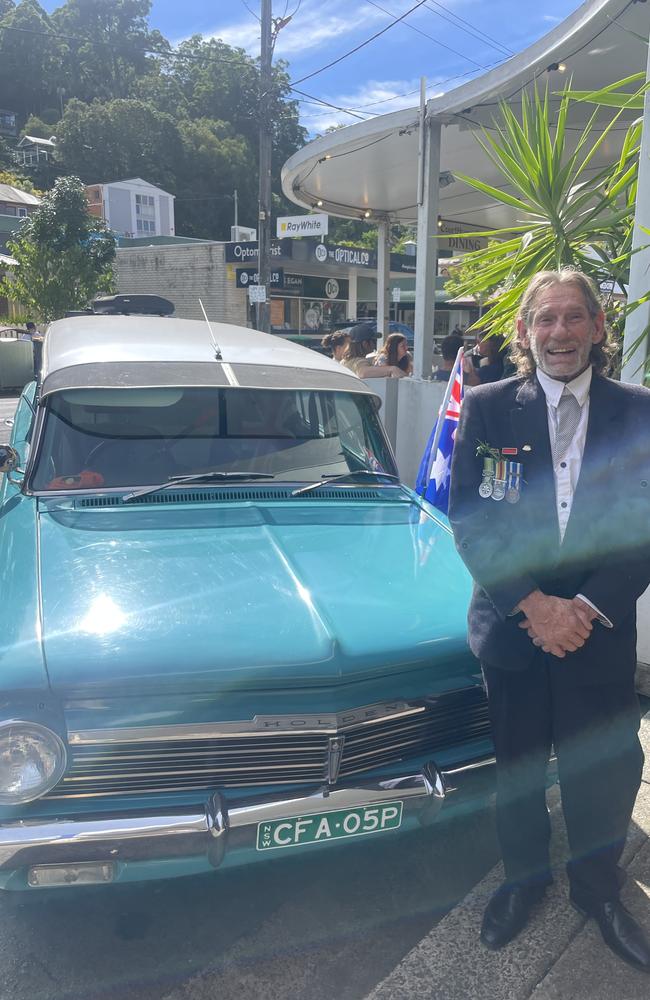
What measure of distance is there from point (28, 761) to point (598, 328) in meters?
2.07

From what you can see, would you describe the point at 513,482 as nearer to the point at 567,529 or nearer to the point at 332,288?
the point at 567,529

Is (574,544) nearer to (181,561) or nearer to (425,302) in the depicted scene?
(181,561)

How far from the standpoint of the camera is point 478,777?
253 cm

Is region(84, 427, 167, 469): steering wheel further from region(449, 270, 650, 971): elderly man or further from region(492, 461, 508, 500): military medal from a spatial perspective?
region(492, 461, 508, 500): military medal

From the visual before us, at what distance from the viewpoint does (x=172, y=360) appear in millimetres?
3775

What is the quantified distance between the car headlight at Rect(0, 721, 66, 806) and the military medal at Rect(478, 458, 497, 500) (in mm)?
1403

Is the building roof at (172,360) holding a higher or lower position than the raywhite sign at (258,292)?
lower

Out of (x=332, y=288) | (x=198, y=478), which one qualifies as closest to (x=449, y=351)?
(x=198, y=478)

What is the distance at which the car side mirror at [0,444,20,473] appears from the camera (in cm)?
345

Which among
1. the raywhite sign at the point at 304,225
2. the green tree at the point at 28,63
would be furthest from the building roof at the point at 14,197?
the raywhite sign at the point at 304,225

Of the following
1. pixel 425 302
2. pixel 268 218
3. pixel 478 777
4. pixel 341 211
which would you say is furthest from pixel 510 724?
pixel 268 218

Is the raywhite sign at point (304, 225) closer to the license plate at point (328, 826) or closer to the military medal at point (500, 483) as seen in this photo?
the military medal at point (500, 483)

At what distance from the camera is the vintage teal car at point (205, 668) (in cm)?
211

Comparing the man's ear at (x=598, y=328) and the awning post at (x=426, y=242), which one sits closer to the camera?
the man's ear at (x=598, y=328)
